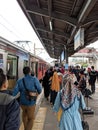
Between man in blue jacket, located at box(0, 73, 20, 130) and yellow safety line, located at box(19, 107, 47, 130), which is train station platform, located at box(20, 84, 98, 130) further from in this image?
man in blue jacket, located at box(0, 73, 20, 130)

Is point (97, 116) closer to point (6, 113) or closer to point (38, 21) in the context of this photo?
point (38, 21)

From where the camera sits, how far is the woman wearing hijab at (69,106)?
5.10 metres

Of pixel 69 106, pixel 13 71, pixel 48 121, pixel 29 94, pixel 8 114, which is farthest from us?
pixel 48 121

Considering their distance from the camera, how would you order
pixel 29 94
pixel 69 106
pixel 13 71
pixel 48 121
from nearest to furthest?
pixel 69 106, pixel 29 94, pixel 13 71, pixel 48 121

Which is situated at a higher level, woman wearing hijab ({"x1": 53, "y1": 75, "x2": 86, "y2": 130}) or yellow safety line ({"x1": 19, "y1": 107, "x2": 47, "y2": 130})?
woman wearing hijab ({"x1": 53, "y1": 75, "x2": 86, "y2": 130})

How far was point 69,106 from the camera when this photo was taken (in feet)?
16.8

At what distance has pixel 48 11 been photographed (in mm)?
10117

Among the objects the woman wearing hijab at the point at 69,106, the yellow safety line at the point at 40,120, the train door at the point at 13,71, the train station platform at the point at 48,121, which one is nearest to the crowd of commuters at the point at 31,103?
the woman wearing hijab at the point at 69,106

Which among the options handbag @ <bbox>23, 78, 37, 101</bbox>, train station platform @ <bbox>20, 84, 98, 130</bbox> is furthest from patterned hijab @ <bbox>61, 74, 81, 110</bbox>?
train station platform @ <bbox>20, 84, 98, 130</bbox>

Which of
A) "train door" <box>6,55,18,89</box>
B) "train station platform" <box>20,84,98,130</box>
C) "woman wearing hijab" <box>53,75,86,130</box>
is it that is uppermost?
"train door" <box>6,55,18,89</box>

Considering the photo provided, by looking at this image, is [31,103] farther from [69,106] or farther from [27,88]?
[69,106]

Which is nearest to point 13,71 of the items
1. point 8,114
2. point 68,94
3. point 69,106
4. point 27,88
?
point 27,88

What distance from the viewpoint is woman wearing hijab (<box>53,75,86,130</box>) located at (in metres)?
5.10

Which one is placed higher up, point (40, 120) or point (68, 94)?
point (68, 94)
